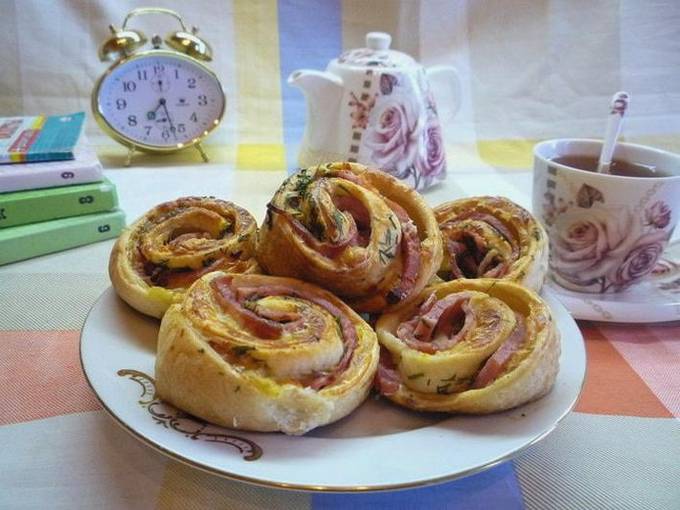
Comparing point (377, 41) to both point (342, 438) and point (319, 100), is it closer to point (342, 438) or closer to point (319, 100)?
point (319, 100)

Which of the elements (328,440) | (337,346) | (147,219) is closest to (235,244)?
(147,219)

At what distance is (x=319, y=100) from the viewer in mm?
1771

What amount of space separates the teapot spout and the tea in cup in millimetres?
637

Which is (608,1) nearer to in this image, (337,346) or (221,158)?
(221,158)

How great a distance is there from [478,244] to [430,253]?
18 centimetres

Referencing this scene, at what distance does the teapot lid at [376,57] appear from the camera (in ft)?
5.71

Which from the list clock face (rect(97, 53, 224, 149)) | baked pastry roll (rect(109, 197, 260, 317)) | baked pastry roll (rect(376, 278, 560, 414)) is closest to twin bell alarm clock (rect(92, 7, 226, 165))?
clock face (rect(97, 53, 224, 149))

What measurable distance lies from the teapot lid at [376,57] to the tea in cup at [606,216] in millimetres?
577

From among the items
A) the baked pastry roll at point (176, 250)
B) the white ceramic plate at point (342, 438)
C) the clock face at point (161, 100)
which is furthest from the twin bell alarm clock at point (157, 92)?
the white ceramic plate at point (342, 438)

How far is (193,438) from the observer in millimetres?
727

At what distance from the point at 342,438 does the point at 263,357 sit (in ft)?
0.44

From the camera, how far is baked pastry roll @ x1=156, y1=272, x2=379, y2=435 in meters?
0.75

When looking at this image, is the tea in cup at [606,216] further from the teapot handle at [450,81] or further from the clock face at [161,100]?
the clock face at [161,100]

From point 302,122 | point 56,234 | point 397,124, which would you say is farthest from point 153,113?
point 397,124
